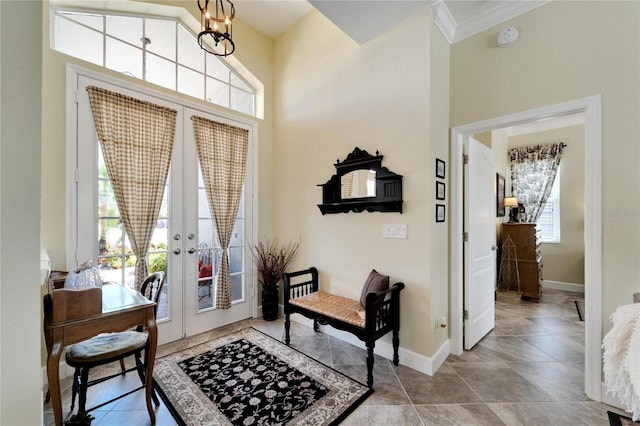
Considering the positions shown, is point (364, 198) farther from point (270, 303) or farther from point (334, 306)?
point (270, 303)

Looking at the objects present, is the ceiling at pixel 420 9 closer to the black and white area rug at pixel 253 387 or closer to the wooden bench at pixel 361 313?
the wooden bench at pixel 361 313

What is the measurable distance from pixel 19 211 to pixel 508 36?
3184mm

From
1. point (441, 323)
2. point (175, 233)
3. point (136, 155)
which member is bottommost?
point (441, 323)

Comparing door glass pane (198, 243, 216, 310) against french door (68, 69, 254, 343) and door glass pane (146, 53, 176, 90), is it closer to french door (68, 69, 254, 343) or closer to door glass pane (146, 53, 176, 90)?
french door (68, 69, 254, 343)

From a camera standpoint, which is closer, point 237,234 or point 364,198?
point 364,198

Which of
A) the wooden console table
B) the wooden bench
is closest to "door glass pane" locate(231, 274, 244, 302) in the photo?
the wooden bench

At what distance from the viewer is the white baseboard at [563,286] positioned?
4.56m

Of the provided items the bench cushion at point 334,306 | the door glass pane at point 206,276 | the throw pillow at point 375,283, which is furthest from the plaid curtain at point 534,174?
the door glass pane at point 206,276

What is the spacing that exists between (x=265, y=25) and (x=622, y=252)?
424 cm

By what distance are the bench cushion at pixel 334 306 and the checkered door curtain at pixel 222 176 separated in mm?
979

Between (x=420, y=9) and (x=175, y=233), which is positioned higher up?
(x=420, y=9)

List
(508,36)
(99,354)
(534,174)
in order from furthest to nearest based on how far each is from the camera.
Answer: (534,174) < (508,36) < (99,354)

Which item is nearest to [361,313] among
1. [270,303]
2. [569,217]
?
[270,303]

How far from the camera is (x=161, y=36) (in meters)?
2.85
